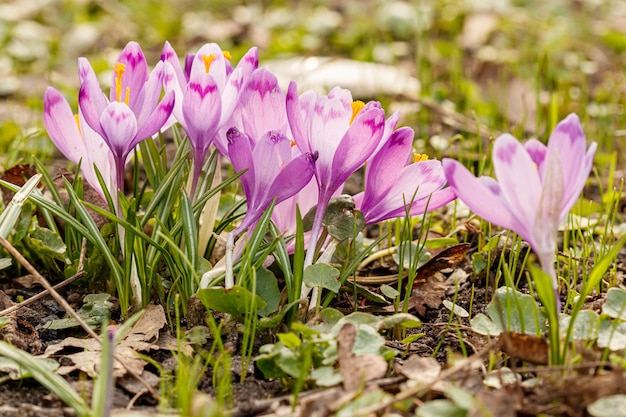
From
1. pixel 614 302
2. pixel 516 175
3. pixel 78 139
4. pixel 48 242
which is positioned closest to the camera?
pixel 516 175

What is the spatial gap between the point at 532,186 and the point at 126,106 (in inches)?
27.9

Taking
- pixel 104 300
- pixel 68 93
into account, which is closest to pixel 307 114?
pixel 104 300

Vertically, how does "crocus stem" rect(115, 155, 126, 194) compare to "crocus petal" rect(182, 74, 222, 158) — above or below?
below

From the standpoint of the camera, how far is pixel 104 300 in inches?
66.8

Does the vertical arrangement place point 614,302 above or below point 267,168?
below

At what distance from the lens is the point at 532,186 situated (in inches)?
52.9

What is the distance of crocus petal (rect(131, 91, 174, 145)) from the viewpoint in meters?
1.56

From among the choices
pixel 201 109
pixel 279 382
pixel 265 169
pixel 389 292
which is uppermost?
pixel 201 109

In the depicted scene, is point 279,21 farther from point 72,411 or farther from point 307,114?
point 72,411

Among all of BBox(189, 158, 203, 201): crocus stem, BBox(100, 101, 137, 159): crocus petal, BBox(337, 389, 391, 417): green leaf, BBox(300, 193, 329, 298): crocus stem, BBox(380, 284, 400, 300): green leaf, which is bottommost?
BBox(337, 389, 391, 417): green leaf

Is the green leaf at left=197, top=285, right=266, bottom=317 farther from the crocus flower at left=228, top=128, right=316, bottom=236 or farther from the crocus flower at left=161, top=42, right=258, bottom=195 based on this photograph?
the crocus flower at left=161, top=42, right=258, bottom=195

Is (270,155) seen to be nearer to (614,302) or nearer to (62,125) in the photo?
(62,125)

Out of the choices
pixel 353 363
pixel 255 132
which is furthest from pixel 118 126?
pixel 353 363

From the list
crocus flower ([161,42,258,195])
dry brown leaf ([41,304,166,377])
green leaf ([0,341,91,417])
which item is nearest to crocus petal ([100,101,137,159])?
crocus flower ([161,42,258,195])
